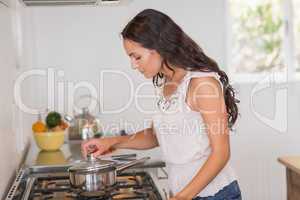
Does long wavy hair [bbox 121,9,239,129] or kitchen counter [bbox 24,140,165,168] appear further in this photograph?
kitchen counter [bbox 24,140,165,168]

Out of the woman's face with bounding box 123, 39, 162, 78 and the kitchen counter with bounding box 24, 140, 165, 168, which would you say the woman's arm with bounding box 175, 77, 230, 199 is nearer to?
the woman's face with bounding box 123, 39, 162, 78

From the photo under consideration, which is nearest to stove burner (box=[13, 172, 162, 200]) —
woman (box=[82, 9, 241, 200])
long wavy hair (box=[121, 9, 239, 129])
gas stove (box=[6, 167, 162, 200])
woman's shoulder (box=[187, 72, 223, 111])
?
gas stove (box=[6, 167, 162, 200])

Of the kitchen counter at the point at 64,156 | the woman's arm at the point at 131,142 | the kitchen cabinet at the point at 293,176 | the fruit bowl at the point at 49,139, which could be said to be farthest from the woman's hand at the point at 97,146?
the kitchen cabinet at the point at 293,176

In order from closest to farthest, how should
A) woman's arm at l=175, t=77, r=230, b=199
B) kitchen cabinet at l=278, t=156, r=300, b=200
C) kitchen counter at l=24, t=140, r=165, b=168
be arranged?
woman's arm at l=175, t=77, r=230, b=199 < kitchen counter at l=24, t=140, r=165, b=168 < kitchen cabinet at l=278, t=156, r=300, b=200

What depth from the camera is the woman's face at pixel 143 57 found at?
1.53 meters

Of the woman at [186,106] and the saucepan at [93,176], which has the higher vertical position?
the woman at [186,106]

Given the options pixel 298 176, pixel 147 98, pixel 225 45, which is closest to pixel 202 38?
pixel 225 45

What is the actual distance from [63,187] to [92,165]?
0.65ft

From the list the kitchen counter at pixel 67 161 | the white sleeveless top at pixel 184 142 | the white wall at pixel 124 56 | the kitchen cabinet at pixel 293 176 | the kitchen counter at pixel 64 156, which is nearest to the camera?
the white sleeveless top at pixel 184 142

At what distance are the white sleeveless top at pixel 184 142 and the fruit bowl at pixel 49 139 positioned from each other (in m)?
0.90

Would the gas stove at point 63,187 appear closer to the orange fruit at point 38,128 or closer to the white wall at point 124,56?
the orange fruit at point 38,128

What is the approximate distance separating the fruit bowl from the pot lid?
0.72 m

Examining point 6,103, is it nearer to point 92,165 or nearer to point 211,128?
point 92,165

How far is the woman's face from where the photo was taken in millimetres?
1527
